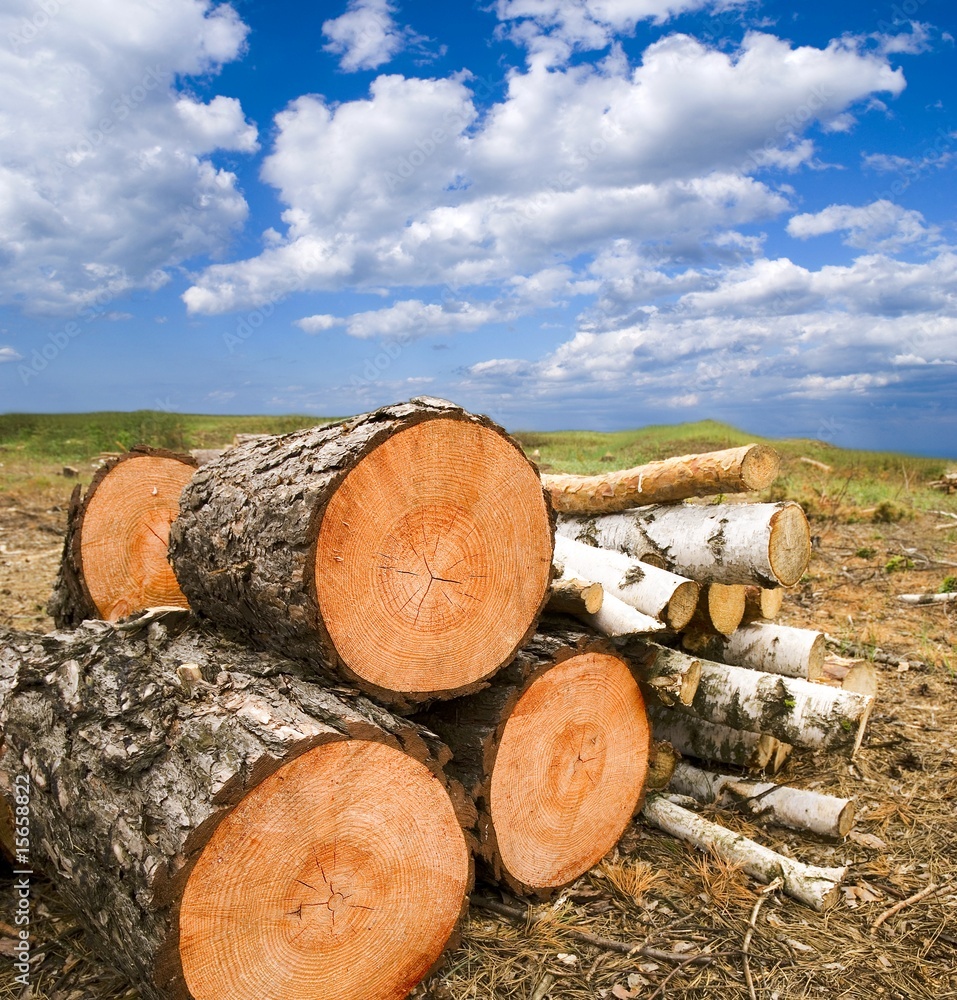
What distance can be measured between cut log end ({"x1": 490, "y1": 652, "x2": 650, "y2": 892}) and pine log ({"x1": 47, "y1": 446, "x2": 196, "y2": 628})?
2.84 meters

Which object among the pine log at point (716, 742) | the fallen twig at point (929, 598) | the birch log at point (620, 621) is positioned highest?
the birch log at point (620, 621)

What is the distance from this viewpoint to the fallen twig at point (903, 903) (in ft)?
9.68

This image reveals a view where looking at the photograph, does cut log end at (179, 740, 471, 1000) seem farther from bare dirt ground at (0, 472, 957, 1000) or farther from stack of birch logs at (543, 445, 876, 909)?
stack of birch logs at (543, 445, 876, 909)

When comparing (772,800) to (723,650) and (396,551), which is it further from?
(396,551)

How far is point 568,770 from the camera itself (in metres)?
3.07

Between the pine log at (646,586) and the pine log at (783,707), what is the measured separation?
0.39 m

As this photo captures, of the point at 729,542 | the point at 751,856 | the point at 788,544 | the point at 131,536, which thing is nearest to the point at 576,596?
the point at 729,542

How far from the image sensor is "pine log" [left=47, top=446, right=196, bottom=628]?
14.9 feet

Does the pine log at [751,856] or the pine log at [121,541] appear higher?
the pine log at [121,541]

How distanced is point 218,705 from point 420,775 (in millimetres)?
680

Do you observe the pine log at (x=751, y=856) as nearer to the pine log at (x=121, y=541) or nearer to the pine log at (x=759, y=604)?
the pine log at (x=759, y=604)

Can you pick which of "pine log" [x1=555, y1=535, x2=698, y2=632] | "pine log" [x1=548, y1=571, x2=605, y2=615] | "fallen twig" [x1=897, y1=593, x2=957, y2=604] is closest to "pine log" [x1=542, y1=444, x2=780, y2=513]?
"pine log" [x1=555, y1=535, x2=698, y2=632]

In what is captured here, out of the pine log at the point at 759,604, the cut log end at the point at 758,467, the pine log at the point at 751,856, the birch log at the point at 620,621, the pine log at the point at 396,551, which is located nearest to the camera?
the pine log at the point at 396,551

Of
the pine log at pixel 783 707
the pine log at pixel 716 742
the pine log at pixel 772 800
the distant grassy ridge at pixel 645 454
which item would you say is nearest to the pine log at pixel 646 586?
the pine log at pixel 783 707
